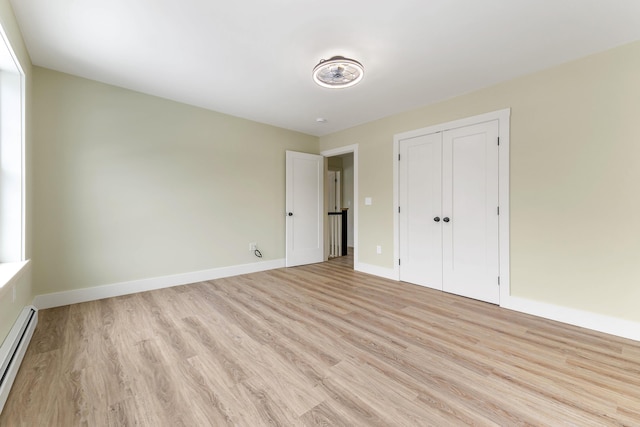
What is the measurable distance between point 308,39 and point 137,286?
3327 mm

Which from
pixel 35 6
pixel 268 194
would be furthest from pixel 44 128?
pixel 268 194

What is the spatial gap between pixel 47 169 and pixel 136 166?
76cm

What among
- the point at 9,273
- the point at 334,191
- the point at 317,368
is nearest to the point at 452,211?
the point at 317,368

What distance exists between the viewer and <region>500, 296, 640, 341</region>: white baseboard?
2.13m

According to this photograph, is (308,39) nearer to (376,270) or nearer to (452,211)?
(452,211)

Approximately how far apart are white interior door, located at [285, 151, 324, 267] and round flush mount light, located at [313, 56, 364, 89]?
2162 millimetres

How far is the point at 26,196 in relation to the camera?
2.29m

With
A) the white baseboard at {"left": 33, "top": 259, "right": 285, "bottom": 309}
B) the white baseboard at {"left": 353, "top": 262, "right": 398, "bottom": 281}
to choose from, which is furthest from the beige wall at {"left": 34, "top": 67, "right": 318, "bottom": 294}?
the white baseboard at {"left": 353, "top": 262, "right": 398, "bottom": 281}

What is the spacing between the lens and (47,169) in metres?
2.68

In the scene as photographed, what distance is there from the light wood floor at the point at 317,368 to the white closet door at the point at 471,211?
1.17 ft

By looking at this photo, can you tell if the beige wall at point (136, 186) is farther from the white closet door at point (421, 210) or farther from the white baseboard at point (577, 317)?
the white baseboard at point (577, 317)

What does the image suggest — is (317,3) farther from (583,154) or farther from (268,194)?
(268,194)

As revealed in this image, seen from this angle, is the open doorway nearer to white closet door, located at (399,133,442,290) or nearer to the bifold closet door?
white closet door, located at (399,133,442,290)

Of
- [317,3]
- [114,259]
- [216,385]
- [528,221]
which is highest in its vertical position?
[317,3]
